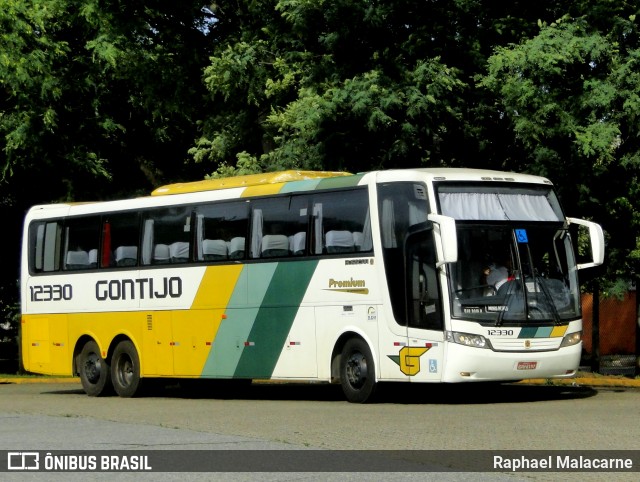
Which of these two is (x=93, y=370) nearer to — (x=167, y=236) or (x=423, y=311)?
(x=167, y=236)

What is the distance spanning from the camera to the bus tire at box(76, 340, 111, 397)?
25484 mm

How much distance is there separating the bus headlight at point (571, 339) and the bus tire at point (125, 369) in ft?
26.2

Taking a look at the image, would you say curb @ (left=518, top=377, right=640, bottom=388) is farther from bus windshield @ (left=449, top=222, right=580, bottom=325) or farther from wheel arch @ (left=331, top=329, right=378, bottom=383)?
wheel arch @ (left=331, top=329, right=378, bottom=383)

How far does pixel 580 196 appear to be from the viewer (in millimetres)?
25500

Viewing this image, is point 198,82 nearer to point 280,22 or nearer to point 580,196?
point 280,22

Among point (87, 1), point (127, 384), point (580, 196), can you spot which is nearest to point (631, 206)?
point (580, 196)

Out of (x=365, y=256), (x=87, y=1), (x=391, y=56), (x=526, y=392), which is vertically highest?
(x=87, y=1)

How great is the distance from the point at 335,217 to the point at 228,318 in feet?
9.88

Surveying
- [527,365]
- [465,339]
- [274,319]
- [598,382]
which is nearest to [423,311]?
[465,339]

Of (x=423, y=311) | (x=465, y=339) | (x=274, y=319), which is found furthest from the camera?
(x=274, y=319)

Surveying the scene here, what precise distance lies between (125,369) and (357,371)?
596 cm

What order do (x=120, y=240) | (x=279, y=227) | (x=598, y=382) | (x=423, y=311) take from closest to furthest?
(x=423, y=311), (x=279, y=227), (x=120, y=240), (x=598, y=382)

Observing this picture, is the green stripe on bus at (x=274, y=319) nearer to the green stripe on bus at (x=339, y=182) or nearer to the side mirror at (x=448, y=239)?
the green stripe on bus at (x=339, y=182)

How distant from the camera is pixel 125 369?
25344 millimetres
